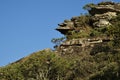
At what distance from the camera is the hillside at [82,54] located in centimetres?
4361

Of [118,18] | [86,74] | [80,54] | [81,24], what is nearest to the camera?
[86,74]

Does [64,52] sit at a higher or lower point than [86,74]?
higher

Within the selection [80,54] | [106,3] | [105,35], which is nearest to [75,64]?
[80,54]

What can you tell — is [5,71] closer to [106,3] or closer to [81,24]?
[81,24]

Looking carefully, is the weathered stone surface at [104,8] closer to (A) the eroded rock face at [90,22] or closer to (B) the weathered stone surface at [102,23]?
(A) the eroded rock face at [90,22]

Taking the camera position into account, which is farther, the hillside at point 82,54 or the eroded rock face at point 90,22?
the eroded rock face at point 90,22

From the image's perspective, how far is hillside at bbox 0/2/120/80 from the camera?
43.6m

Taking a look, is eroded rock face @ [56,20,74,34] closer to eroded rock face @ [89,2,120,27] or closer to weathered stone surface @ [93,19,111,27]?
eroded rock face @ [89,2,120,27]

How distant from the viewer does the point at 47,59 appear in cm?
4750

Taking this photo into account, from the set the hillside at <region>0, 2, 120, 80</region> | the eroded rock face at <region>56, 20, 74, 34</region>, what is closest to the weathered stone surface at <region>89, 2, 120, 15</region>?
the hillside at <region>0, 2, 120, 80</region>

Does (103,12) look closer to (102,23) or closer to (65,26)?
(102,23)

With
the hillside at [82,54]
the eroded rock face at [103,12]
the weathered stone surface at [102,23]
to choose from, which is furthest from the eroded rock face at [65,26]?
the weathered stone surface at [102,23]

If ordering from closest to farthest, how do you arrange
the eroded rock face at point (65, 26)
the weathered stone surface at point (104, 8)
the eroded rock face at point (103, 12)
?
the eroded rock face at point (103, 12), the eroded rock face at point (65, 26), the weathered stone surface at point (104, 8)

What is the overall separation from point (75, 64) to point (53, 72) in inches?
124
